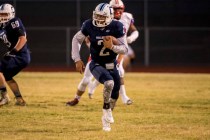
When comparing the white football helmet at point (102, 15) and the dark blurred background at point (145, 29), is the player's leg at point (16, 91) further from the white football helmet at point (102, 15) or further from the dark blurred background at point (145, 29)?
the dark blurred background at point (145, 29)

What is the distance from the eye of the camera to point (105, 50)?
9828 millimetres

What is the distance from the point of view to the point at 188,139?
28.7 ft

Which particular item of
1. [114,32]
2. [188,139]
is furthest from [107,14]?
[188,139]

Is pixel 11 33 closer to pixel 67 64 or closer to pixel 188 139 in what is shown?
pixel 188 139

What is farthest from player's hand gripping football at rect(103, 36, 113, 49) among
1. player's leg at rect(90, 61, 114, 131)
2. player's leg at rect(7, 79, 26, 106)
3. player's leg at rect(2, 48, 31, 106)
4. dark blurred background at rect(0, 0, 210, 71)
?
dark blurred background at rect(0, 0, 210, 71)

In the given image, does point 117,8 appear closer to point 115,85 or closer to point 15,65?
point 15,65

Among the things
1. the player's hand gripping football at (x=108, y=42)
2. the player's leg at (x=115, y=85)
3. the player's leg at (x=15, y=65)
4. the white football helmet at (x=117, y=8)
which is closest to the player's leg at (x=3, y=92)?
the player's leg at (x=15, y=65)

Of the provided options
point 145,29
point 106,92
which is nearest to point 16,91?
point 106,92

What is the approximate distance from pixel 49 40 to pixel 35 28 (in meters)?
1.01

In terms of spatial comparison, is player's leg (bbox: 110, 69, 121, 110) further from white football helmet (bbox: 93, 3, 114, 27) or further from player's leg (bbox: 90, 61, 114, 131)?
white football helmet (bbox: 93, 3, 114, 27)

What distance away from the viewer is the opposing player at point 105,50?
9406mm

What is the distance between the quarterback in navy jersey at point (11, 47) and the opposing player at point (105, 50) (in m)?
2.43

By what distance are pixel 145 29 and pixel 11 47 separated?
15944mm

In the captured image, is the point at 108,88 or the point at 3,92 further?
the point at 3,92
